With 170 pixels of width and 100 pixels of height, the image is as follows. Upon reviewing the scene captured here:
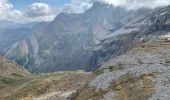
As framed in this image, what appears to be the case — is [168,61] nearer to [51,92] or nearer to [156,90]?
[156,90]

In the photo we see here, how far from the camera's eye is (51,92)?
116500 millimetres

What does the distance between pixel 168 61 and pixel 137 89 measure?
9.86 metres

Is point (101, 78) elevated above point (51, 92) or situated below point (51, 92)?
above

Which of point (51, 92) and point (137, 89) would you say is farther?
point (51, 92)

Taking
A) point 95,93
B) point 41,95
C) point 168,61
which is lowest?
point 41,95

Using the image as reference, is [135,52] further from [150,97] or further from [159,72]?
[150,97]

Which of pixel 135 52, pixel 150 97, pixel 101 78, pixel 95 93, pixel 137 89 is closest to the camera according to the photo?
pixel 150 97

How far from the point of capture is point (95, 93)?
64875 mm

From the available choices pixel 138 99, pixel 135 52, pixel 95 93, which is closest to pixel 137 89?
pixel 138 99

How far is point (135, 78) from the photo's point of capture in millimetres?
63469

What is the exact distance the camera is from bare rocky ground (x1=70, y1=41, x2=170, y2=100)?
58.0 metres

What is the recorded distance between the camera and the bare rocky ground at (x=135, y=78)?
58031 mm

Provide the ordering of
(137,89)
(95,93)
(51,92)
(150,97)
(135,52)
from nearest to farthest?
(150,97) < (137,89) < (95,93) < (135,52) < (51,92)

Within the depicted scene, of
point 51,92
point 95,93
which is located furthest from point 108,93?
point 51,92
